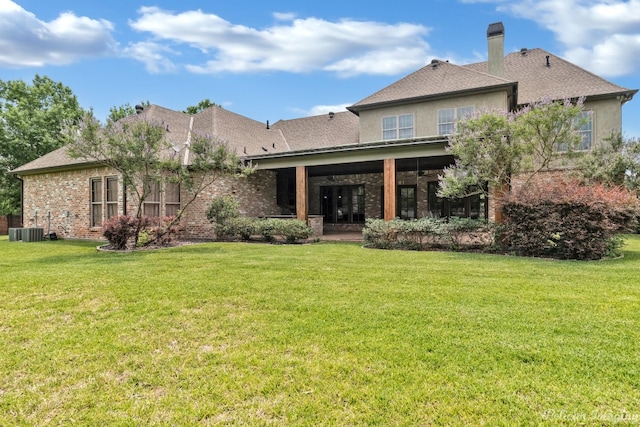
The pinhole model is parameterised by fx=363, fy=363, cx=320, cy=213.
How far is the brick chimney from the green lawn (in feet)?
41.9

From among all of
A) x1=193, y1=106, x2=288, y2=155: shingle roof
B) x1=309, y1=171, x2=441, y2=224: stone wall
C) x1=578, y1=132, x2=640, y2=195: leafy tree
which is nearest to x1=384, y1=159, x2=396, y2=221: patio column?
x1=309, y1=171, x2=441, y2=224: stone wall

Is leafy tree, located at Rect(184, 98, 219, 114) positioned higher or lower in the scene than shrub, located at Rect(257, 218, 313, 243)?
higher

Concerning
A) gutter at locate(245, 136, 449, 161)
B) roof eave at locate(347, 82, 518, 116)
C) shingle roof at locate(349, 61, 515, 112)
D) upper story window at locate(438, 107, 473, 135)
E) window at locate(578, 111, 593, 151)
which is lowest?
gutter at locate(245, 136, 449, 161)

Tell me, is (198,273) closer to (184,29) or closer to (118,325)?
(118,325)

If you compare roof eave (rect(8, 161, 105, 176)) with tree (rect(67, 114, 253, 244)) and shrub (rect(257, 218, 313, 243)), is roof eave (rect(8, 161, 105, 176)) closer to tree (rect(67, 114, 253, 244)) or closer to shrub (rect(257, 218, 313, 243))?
tree (rect(67, 114, 253, 244))

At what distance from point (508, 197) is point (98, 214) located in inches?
616

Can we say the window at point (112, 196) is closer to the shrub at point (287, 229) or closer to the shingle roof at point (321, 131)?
the shrub at point (287, 229)

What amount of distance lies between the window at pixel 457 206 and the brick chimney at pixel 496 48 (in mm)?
5649

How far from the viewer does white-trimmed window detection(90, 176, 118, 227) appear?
49.0ft

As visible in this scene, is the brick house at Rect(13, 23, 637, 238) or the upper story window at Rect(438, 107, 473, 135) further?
the upper story window at Rect(438, 107, 473, 135)

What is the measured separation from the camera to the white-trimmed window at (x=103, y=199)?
14.9 metres

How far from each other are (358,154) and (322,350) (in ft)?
34.5

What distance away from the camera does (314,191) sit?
66.6 ft

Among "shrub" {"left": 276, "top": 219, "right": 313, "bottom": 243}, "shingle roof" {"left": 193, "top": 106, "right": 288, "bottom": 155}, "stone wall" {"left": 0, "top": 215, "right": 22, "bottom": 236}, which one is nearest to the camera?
"shrub" {"left": 276, "top": 219, "right": 313, "bottom": 243}
